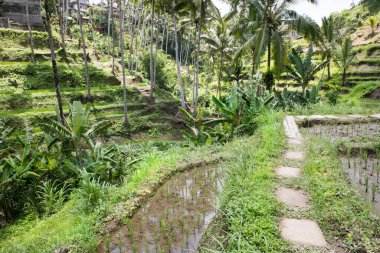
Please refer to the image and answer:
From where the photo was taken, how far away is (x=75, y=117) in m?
7.17

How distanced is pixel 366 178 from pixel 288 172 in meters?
1.05

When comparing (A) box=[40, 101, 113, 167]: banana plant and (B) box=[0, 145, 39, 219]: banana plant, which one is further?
(A) box=[40, 101, 113, 167]: banana plant

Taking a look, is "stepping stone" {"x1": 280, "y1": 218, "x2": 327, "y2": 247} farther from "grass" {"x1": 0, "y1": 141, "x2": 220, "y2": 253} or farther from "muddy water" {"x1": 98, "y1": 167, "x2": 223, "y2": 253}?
"grass" {"x1": 0, "y1": 141, "x2": 220, "y2": 253}

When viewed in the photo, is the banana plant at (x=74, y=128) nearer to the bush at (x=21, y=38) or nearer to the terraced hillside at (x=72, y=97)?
the terraced hillside at (x=72, y=97)

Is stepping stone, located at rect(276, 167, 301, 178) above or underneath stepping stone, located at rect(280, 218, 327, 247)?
above

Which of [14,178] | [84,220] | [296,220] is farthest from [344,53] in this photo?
[84,220]

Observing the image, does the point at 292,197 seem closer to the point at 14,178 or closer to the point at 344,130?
the point at 344,130

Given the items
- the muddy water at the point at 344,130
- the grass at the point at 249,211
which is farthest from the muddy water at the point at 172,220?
the muddy water at the point at 344,130

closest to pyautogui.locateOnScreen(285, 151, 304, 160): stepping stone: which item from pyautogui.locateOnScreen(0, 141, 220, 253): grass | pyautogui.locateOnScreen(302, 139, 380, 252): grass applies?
pyautogui.locateOnScreen(302, 139, 380, 252): grass

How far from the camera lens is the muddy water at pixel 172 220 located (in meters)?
3.82

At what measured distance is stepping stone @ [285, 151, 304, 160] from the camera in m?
5.40

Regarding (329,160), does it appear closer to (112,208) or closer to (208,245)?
(208,245)

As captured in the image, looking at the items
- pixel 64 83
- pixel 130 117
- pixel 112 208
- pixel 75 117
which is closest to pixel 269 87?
pixel 130 117

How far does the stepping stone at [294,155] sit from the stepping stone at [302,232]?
6.80 feet
